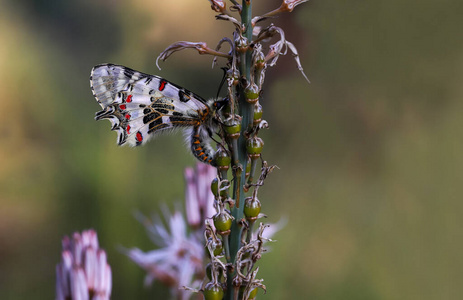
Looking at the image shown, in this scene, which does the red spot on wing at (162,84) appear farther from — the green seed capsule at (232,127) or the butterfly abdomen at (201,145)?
the green seed capsule at (232,127)

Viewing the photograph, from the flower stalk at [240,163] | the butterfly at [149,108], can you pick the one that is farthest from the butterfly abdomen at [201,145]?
the flower stalk at [240,163]

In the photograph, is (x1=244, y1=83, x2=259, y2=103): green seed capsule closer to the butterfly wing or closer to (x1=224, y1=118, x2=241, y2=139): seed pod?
(x1=224, y1=118, x2=241, y2=139): seed pod

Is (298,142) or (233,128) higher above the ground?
(298,142)

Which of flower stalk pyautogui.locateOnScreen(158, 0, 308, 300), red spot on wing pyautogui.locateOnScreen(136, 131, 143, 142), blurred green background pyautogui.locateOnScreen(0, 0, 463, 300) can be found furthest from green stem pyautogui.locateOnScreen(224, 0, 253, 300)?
blurred green background pyautogui.locateOnScreen(0, 0, 463, 300)

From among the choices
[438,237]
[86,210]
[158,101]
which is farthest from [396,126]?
[158,101]

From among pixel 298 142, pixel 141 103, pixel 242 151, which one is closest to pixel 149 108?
pixel 141 103

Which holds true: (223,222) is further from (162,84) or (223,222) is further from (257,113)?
(162,84)
